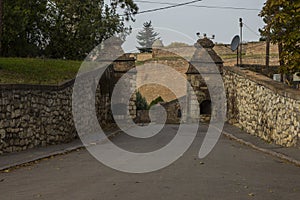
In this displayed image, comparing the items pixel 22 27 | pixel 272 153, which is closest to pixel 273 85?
pixel 272 153

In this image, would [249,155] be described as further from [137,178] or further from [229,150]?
[137,178]

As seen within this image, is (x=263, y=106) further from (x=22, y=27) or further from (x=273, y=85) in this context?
(x=22, y=27)

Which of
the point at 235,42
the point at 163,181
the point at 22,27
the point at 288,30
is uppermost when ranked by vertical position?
the point at 22,27

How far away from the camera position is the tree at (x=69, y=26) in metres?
33.2

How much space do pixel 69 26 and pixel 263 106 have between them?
20.9 m

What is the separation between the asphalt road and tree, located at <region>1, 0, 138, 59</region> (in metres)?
21.7

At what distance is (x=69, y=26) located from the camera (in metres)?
36.3

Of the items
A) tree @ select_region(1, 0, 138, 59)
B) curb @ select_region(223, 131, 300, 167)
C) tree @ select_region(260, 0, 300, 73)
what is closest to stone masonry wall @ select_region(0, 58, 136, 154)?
curb @ select_region(223, 131, 300, 167)

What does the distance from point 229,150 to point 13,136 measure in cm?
609

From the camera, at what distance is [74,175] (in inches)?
393

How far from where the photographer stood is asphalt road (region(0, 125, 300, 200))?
25.8 ft

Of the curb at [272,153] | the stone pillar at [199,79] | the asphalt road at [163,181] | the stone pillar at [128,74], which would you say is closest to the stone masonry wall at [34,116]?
the asphalt road at [163,181]

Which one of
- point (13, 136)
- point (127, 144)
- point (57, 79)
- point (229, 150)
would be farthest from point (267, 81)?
point (13, 136)

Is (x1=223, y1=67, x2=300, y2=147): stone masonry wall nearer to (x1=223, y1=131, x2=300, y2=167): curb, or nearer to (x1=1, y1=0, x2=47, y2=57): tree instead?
(x1=223, y1=131, x2=300, y2=167): curb
